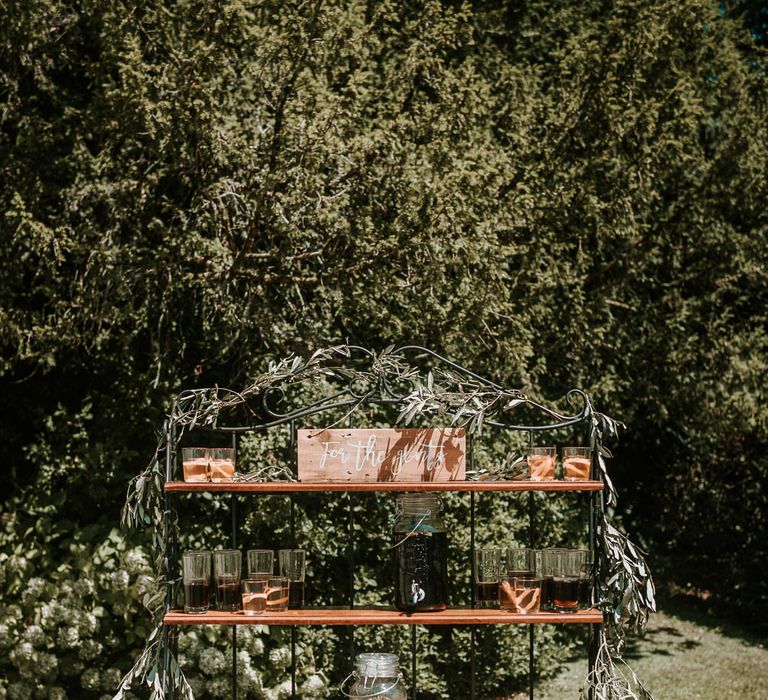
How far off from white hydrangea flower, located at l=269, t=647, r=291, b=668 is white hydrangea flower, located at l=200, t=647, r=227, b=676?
0.73 feet

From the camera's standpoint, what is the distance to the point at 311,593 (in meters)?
4.26

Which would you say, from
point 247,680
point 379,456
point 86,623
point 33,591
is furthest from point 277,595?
point 33,591

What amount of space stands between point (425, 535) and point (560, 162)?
98.9 inches

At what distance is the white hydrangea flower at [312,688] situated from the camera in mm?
3848

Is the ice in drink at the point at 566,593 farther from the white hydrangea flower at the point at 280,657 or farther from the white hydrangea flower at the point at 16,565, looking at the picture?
the white hydrangea flower at the point at 16,565

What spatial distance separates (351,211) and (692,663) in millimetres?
3514

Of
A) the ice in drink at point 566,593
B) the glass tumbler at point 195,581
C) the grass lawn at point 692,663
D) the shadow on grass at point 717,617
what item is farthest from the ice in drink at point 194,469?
the shadow on grass at point 717,617

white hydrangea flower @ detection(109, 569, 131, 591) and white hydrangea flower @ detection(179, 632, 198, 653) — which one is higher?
white hydrangea flower @ detection(109, 569, 131, 591)

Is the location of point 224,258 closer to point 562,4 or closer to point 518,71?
point 518,71

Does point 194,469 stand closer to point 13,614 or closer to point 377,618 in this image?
point 377,618

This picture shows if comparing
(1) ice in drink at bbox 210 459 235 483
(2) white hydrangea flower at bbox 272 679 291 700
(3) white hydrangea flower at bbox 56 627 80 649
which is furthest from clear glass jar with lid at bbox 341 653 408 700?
(3) white hydrangea flower at bbox 56 627 80 649

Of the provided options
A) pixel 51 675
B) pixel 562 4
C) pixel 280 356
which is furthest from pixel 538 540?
pixel 562 4

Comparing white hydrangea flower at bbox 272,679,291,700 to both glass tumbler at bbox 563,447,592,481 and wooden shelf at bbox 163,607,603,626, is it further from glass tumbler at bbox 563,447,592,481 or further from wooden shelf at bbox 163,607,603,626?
glass tumbler at bbox 563,447,592,481

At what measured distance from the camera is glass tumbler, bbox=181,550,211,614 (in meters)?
2.61
